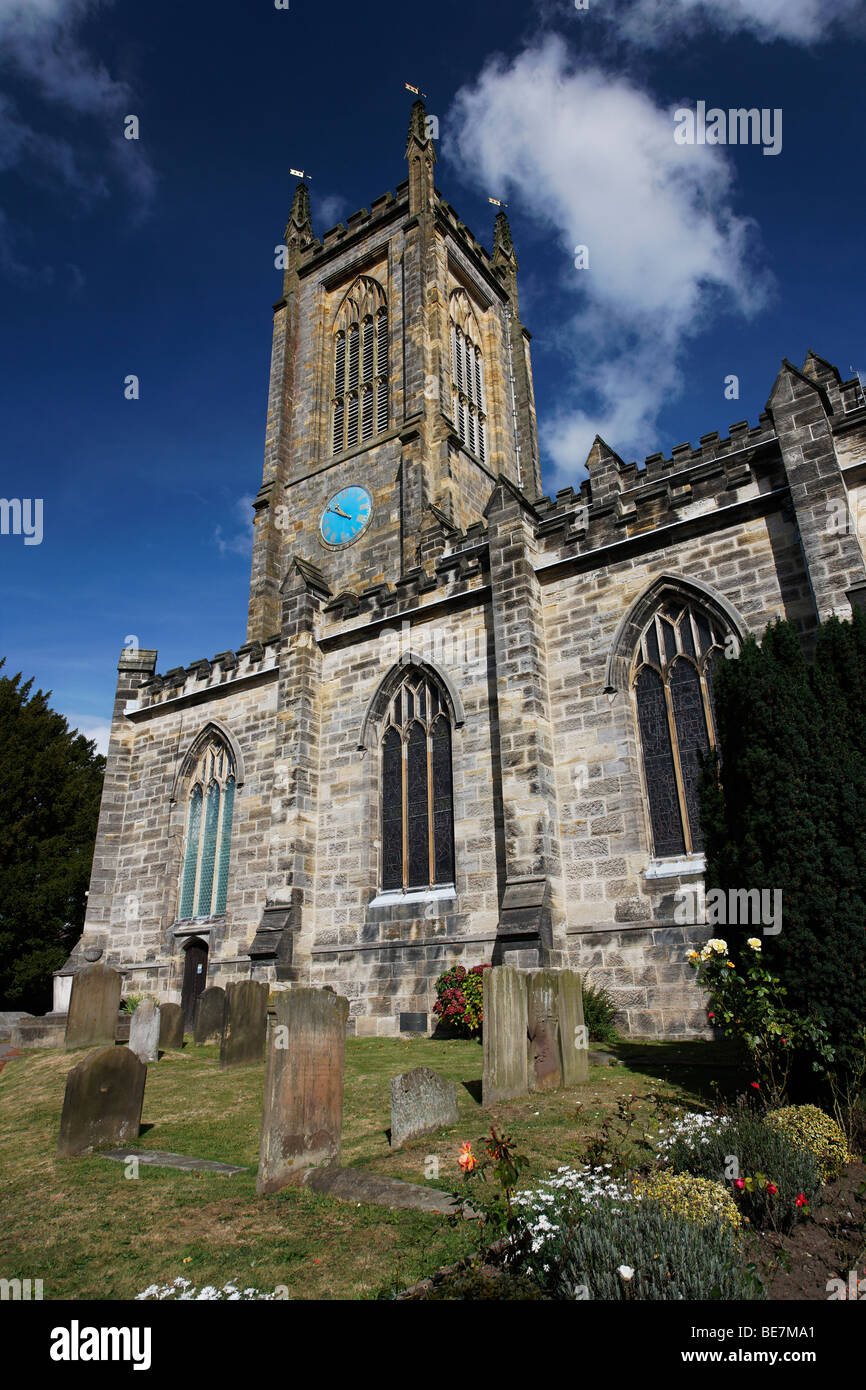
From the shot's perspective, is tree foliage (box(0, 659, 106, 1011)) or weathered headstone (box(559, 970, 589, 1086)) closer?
weathered headstone (box(559, 970, 589, 1086))

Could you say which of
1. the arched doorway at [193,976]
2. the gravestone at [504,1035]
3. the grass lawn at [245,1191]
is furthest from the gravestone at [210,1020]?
the gravestone at [504,1035]

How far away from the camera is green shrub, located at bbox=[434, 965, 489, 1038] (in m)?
12.0

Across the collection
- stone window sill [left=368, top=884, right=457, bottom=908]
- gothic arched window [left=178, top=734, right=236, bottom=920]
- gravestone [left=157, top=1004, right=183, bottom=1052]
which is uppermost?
gothic arched window [left=178, top=734, right=236, bottom=920]

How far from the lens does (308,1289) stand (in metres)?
3.81

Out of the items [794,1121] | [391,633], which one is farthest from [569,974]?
[391,633]

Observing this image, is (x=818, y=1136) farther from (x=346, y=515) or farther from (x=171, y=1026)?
(x=346, y=515)

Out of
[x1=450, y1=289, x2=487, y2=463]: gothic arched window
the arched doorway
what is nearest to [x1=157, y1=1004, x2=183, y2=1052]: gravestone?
the arched doorway

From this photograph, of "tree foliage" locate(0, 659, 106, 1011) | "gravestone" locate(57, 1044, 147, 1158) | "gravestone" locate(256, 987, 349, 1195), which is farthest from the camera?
"tree foliage" locate(0, 659, 106, 1011)

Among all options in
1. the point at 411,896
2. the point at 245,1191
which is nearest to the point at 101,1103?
the point at 245,1191

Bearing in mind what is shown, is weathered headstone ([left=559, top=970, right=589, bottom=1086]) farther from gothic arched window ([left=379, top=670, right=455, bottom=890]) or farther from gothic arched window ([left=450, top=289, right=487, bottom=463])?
gothic arched window ([left=450, top=289, right=487, bottom=463])

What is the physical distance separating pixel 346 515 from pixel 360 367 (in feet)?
23.6

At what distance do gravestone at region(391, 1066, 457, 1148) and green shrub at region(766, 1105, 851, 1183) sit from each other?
9.22 ft

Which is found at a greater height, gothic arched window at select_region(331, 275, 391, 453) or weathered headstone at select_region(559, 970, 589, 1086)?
gothic arched window at select_region(331, 275, 391, 453)

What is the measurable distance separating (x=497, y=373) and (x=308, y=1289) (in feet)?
101
